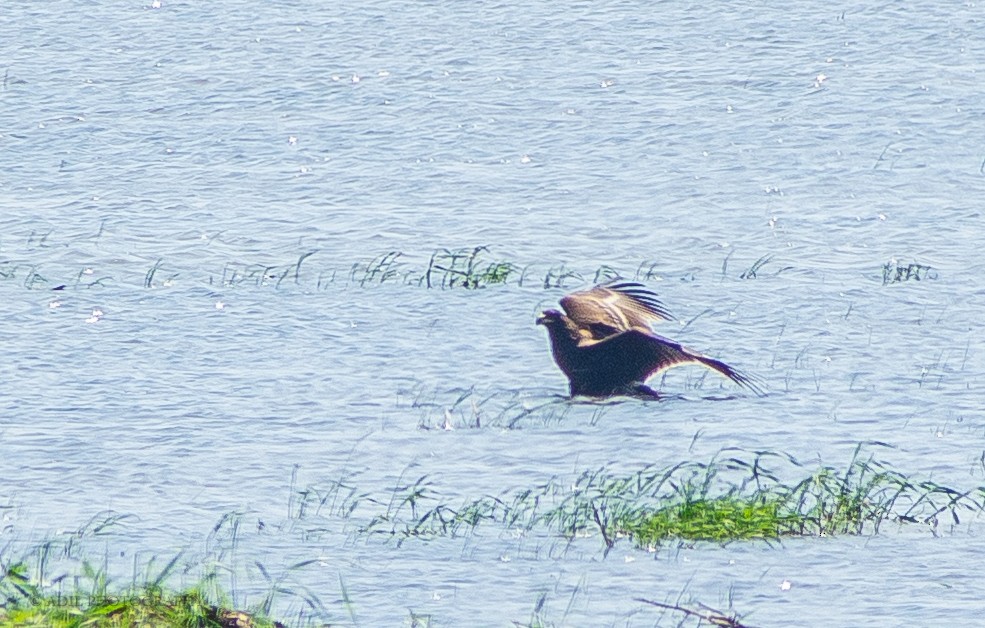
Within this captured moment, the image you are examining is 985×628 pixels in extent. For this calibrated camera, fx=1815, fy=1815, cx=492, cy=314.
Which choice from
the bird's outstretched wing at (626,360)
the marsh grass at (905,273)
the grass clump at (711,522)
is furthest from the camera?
the marsh grass at (905,273)

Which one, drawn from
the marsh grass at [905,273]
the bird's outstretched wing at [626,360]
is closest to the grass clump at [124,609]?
the bird's outstretched wing at [626,360]

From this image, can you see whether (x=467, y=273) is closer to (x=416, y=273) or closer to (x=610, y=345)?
(x=416, y=273)

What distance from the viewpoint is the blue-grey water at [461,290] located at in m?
7.82

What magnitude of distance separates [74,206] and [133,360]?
23.3 ft

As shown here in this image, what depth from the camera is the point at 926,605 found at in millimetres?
7047

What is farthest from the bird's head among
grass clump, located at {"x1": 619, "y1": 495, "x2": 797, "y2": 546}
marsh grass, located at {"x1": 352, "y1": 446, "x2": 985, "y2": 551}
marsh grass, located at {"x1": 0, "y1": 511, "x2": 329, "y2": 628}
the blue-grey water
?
marsh grass, located at {"x1": 0, "y1": 511, "x2": 329, "y2": 628}

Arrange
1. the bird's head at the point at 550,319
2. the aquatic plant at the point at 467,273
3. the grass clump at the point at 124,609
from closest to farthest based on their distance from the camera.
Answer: the grass clump at the point at 124,609 → the bird's head at the point at 550,319 → the aquatic plant at the point at 467,273

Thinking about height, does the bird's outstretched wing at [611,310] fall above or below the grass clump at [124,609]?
below

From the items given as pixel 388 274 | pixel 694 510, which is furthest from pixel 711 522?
pixel 388 274

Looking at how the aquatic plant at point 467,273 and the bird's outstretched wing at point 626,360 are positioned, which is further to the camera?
the aquatic plant at point 467,273

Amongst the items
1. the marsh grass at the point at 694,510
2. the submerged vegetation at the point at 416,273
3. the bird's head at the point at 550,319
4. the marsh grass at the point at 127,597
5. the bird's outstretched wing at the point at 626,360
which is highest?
the marsh grass at the point at 127,597

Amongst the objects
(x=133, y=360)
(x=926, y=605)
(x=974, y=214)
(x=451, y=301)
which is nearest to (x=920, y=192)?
(x=974, y=214)

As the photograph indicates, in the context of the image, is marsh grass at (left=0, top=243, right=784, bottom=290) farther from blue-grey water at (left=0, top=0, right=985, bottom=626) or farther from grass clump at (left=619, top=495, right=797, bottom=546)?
grass clump at (left=619, top=495, right=797, bottom=546)

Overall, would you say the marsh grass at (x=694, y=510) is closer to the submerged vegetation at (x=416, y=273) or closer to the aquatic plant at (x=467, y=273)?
the aquatic plant at (x=467, y=273)
